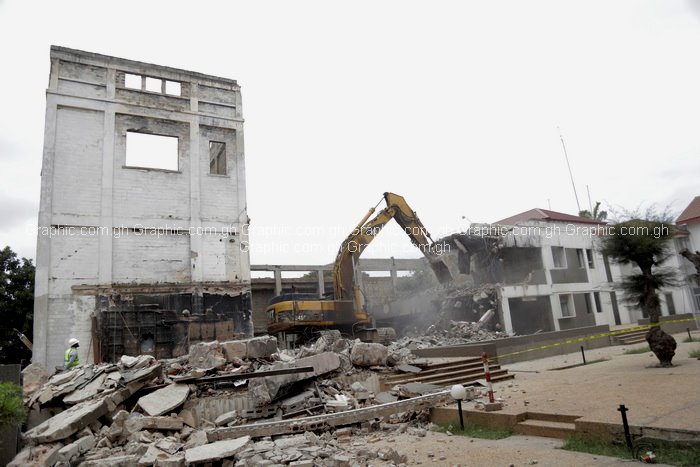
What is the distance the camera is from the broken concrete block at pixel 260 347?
1134cm

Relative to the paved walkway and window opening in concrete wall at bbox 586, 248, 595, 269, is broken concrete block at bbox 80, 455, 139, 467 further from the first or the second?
window opening in concrete wall at bbox 586, 248, 595, 269

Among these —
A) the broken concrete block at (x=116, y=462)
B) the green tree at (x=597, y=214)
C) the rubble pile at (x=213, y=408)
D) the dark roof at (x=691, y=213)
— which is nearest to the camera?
the broken concrete block at (x=116, y=462)

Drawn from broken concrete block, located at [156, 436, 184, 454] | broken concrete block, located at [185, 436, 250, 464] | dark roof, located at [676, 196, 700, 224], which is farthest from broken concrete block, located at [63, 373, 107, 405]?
dark roof, located at [676, 196, 700, 224]

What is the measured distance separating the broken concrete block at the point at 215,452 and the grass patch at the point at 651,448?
4572mm

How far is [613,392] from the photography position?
7.88 m

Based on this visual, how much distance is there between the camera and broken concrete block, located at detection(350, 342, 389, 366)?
11492mm

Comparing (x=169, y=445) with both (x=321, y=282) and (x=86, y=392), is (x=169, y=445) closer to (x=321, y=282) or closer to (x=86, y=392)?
(x=86, y=392)

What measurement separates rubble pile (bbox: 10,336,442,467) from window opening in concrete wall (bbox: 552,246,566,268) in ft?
60.8

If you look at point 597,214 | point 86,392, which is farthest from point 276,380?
point 597,214

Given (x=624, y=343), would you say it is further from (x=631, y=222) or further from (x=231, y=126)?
(x=231, y=126)

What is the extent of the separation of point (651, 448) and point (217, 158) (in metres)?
20.3

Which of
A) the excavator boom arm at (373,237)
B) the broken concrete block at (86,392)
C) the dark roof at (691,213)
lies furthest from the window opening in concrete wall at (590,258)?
the broken concrete block at (86,392)

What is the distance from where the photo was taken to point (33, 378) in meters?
10.7

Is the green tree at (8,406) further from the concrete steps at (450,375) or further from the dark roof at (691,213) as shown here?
the dark roof at (691,213)
